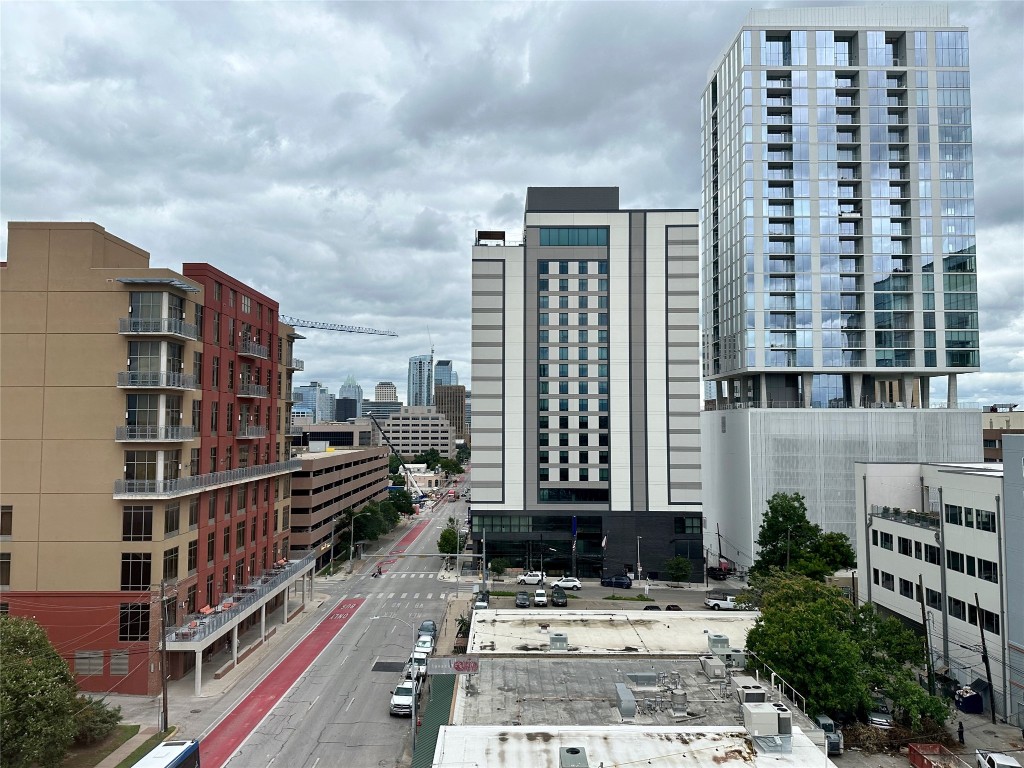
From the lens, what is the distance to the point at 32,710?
3347cm

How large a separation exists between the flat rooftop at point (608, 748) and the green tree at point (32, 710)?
20.7m

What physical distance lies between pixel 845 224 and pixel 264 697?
93.5 meters

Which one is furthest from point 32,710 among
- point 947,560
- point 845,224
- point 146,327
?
point 845,224

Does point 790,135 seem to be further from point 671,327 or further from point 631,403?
point 631,403

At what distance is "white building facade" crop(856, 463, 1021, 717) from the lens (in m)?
46.0

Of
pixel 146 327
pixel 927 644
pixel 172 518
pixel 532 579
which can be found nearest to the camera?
pixel 927 644

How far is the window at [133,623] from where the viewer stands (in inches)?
1914

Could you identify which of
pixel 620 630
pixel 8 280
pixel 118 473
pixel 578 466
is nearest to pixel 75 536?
pixel 118 473

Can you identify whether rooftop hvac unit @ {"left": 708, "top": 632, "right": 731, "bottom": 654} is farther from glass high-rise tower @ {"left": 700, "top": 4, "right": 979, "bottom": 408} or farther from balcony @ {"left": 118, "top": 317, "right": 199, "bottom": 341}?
glass high-rise tower @ {"left": 700, "top": 4, "right": 979, "bottom": 408}

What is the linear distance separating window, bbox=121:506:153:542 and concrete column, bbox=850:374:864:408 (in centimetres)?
8748

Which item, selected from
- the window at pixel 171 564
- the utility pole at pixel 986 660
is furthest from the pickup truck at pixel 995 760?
the window at pixel 171 564

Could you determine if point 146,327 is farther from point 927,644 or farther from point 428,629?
point 927,644

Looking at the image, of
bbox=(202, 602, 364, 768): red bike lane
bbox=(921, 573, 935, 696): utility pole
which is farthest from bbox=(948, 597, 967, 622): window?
bbox=(202, 602, 364, 768): red bike lane

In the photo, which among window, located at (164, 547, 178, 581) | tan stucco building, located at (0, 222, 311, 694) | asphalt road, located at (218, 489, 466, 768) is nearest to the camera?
asphalt road, located at (218, 489, 466, 768)
